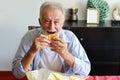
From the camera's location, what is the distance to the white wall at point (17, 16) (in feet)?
10.7

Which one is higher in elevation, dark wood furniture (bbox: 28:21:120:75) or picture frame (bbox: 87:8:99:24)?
picture frame (bbox: 87:8:99:24)

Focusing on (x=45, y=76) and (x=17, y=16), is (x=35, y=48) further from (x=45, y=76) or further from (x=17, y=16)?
(x=17, y=16)

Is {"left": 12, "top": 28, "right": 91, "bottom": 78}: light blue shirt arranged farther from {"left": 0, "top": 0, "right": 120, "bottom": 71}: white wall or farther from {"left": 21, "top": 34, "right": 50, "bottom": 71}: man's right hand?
{"left": 0, "top": 0, "right": 120, "bottom": 71}: white wall

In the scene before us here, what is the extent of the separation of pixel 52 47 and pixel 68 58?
120 mm

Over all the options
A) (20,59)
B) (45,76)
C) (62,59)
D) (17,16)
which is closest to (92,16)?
(17,16)

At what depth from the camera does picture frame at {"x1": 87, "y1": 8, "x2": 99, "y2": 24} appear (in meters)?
3.10

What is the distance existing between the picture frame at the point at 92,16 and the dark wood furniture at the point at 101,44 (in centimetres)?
9

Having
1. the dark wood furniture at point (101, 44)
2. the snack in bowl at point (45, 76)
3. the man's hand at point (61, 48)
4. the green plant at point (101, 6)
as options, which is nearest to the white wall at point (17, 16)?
the green plant at point (101, 6)

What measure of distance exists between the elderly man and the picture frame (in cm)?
145

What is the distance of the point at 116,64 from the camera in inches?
119

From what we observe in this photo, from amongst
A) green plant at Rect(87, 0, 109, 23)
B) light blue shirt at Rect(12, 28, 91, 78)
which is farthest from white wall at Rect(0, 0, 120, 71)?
light blue shirt at Rect(12, 28, 91, 78)

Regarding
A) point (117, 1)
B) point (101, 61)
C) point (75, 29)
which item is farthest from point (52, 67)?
point (117, 1)

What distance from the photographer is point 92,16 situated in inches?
123

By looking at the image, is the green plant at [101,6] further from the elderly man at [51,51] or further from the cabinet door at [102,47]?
the elderly man at [51,51]
